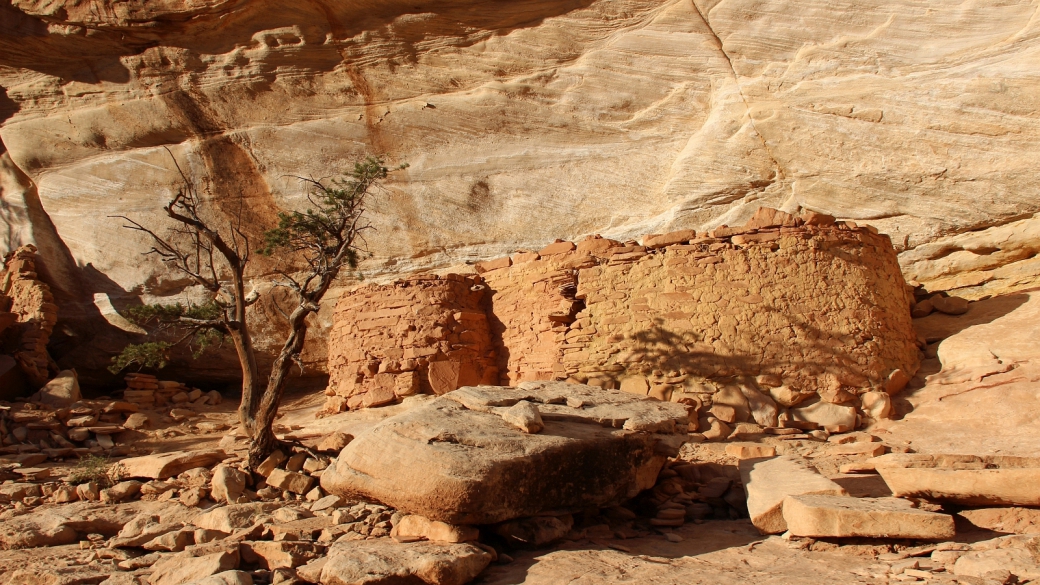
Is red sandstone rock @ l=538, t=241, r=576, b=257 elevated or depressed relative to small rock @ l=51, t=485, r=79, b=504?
elevated

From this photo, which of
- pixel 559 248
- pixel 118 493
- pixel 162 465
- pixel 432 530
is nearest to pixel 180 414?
pixel 162 465

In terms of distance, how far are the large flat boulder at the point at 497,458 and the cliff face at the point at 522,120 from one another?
6.03m

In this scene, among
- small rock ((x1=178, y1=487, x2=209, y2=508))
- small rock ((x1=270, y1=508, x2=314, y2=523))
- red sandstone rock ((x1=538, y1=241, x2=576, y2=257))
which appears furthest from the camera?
red sandstone rock ((x1=538, y1=241, x2=576, y2=257))

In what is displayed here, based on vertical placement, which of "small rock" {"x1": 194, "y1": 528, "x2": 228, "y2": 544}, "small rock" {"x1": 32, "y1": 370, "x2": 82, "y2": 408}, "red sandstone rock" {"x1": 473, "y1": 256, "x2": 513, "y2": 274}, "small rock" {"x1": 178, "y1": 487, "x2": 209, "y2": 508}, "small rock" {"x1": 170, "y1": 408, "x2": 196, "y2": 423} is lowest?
"small rock" {"x1": 170, "y1": 408, "x2": 196, "y2": 423}

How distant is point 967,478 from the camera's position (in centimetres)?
389

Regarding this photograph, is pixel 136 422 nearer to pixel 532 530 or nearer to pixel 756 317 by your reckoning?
pixel 532 530

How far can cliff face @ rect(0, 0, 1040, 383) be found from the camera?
911 centimetres

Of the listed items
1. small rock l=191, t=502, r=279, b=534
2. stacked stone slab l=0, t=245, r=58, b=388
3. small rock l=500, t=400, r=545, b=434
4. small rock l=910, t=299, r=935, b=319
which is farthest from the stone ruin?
stacked stone slab l=0, t=245, r=58, b=388

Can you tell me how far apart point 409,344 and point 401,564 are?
181 inches

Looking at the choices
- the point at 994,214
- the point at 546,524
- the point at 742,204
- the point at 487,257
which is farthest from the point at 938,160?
the point at 546,524

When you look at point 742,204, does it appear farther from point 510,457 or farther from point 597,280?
point 510,457

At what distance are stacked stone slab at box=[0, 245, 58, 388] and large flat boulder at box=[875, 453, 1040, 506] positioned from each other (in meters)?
10.9

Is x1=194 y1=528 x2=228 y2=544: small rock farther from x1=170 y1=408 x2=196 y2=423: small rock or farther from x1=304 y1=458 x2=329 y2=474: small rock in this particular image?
x1=170 y1=408 x2=196 y2=423: small rock

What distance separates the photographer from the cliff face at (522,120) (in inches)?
359
